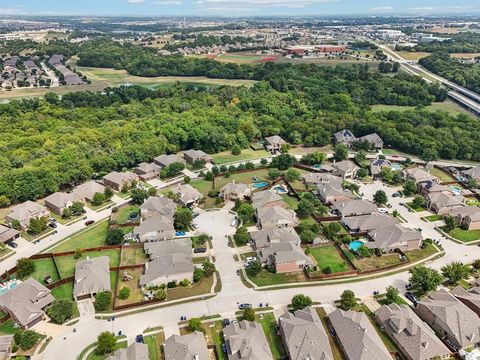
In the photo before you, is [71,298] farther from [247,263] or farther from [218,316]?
[247,263]

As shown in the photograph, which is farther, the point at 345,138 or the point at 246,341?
the point at 345,138

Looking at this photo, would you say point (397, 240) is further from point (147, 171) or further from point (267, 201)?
point (147, 171)

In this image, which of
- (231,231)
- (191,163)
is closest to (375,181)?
(231,231)

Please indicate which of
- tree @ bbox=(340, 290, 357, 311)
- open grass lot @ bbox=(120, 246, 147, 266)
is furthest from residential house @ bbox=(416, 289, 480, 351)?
open grass lot @ bbox=(120, 246, 147, 266)

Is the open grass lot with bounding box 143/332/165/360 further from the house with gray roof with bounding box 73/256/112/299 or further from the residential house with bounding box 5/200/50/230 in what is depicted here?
the residential house with bounding box 5/200/50/230

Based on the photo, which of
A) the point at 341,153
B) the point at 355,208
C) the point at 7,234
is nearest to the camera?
the point at 7,234

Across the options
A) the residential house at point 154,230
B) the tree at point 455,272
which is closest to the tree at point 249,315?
the residential house at point 154,230

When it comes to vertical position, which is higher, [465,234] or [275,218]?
[275,218]

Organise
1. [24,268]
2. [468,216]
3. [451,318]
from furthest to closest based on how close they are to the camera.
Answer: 1. [468,216]
2. [24,268]
3. [451,318]

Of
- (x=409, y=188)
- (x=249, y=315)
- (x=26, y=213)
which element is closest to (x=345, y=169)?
(x=409, y=188)
